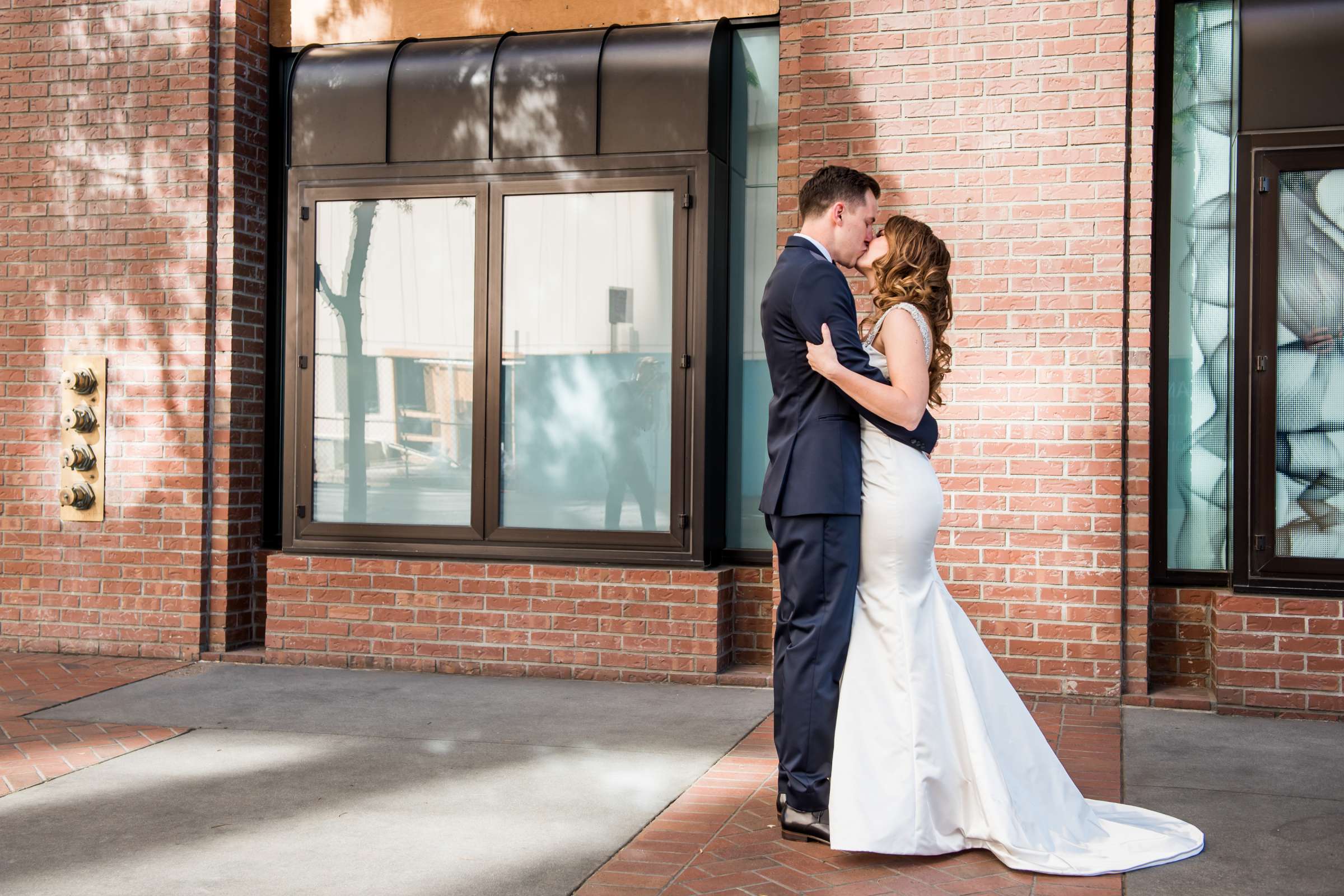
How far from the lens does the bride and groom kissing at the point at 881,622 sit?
3.90 metres

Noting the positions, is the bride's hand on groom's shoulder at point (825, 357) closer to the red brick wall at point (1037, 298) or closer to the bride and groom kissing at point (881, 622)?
the bride and groom kissing at point (881, 622)

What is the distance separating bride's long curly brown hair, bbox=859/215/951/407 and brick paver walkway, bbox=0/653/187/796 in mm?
3466

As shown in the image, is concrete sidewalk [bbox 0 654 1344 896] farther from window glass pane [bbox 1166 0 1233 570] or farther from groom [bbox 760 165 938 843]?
window glass pane [bbox 1166 0 1233 570]

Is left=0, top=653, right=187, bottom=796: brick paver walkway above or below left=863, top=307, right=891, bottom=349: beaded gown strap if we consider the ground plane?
below

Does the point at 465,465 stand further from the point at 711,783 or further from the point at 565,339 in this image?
the point at 711,783

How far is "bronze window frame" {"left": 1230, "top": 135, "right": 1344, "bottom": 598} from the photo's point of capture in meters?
6.22

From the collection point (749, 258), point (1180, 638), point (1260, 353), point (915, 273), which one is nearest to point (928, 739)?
point (915, 273)

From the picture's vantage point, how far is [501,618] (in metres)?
7.01

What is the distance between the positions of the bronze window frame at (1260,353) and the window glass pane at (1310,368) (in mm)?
41

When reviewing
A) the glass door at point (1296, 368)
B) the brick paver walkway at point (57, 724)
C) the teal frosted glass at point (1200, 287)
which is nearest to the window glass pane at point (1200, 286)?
the teal frosted glass at point (1200, 287)

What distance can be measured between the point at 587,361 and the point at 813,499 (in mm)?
3305

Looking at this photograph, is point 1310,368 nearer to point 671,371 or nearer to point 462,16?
point 671,371

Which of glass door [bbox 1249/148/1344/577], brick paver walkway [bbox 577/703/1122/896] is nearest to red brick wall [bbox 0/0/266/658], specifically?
brick paver walkway [bbox 577/703/1122/896]

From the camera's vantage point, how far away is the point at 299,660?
7277mm
